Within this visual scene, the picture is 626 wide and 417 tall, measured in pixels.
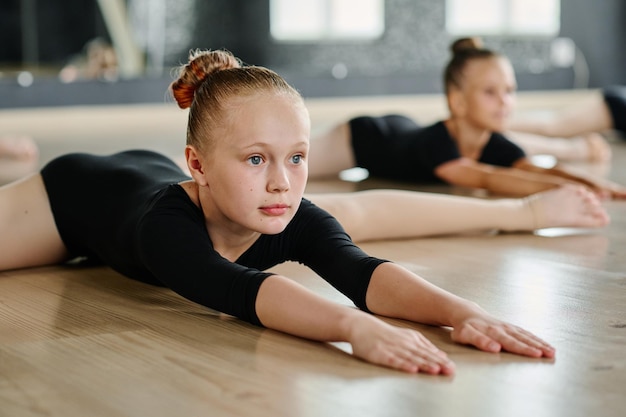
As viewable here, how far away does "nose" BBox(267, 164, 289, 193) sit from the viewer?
137 cm

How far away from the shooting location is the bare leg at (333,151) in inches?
122

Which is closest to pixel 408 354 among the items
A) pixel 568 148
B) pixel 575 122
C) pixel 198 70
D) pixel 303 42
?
pixel 198 70

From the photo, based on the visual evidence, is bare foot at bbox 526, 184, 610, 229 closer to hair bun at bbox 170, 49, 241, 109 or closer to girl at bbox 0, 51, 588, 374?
girl at bbox 0, 51, 588, 374

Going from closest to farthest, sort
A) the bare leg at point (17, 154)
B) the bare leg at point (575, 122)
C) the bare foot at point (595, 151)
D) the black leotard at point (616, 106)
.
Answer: the bare leg at point (17, 154), the bare foot at point (595, 151), the bare leg at point (575, 122), the black leotard at point (616, 106)

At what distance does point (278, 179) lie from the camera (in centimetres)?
137

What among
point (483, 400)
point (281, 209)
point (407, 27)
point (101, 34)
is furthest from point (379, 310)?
point (407, 27)

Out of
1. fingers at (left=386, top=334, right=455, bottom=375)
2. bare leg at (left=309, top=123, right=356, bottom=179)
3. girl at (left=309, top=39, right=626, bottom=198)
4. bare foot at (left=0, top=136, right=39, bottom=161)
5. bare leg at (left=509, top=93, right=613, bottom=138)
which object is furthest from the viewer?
bare leg at (left=509, top=93, right=613, bottom=138)

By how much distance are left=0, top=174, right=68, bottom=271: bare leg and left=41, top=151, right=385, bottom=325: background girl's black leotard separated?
0.02m

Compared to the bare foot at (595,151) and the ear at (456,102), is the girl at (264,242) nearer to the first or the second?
the ear at (456,102)

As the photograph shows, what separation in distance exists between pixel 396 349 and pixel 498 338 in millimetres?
151

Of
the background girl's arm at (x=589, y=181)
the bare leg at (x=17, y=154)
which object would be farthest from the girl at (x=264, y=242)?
the bare leg at (x=17, y=154)

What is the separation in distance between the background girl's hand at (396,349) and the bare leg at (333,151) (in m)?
1.89

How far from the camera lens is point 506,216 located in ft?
7.19

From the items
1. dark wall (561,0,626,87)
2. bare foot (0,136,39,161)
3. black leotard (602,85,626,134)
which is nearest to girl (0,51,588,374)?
bare foot (0,136,39,161)
